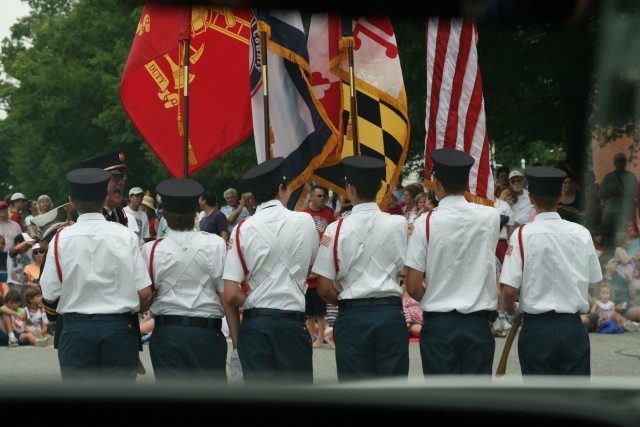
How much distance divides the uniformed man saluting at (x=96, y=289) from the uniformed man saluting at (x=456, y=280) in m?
1.59

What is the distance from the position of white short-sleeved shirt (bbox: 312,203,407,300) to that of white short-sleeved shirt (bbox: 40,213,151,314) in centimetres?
108

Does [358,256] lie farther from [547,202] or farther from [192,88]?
[192,88]

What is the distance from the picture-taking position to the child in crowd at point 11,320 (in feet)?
45.0

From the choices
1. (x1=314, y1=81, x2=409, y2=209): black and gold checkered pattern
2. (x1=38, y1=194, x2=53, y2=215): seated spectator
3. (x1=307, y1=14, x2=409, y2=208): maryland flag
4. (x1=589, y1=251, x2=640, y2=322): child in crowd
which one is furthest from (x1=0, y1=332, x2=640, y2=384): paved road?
(x1=38, y1=194, x2=53, y2=215): seated spectator

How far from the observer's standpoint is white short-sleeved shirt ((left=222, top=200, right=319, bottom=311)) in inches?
253

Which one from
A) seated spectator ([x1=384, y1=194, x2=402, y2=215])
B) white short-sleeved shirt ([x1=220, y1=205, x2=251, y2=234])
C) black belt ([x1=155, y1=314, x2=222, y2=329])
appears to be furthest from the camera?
white short-sleeved shirt ([x1=220, y1=205, x2=251, y2=234])

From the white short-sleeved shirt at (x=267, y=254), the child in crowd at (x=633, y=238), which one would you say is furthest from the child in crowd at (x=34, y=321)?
the white short-sleeved shirt at (x=267, y=254)

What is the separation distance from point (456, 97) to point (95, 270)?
170 inches

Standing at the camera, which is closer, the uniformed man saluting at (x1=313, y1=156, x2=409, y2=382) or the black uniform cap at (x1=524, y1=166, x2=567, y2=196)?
the uniformed man saluting at (x1=313, y1=156, x2=409, y2=382)

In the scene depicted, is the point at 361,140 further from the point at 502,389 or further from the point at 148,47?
the point at 502,389

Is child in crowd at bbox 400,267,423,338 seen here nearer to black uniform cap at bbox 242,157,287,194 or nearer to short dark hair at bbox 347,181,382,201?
short dark hair at bbox 347,181,382,201

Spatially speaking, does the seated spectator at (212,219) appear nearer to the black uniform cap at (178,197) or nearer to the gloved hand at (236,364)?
the gloved hand at (236,364)

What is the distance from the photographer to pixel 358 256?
6555 millimetres

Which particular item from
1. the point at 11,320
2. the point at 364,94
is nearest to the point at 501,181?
the point at 364,94
